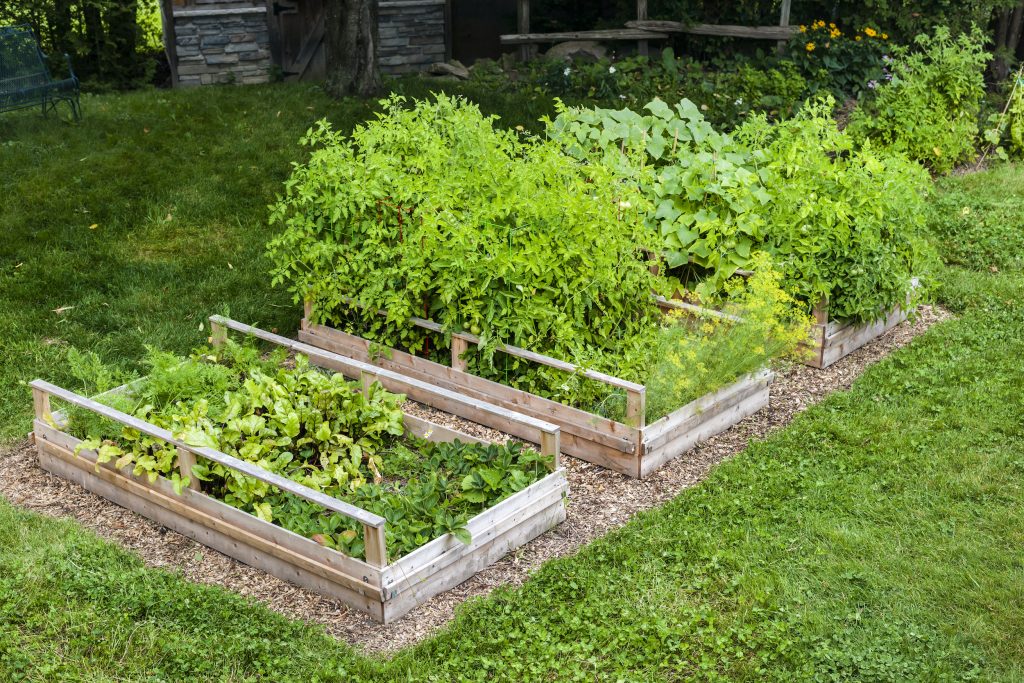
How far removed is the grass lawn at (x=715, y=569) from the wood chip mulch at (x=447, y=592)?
12 centimetres

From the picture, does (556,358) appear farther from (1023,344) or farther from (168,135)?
(168,135)

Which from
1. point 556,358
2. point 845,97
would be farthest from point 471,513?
point 845,97

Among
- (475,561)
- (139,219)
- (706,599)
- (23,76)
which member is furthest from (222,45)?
(706,599)

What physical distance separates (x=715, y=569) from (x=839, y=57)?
933 centimetres

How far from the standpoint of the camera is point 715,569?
504 cm

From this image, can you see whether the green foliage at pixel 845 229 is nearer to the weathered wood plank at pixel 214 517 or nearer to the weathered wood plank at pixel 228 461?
the weathered wood plank at pixel 228 461

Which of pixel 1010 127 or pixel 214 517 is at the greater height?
pixel 1010 127

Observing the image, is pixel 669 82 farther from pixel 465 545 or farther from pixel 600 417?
pixel 465 545

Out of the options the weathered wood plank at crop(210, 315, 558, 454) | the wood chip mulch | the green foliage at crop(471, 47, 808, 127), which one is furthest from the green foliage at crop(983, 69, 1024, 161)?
the weathered wood plank at crop(210, 315, 558, 454)

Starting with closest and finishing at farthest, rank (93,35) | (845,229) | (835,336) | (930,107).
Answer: (845,229), (835,336), (930,107), (93,35)

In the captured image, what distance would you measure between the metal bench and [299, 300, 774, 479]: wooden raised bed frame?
5.63 m

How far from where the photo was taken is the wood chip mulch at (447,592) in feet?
15.7

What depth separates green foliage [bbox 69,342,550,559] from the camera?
5066 mm

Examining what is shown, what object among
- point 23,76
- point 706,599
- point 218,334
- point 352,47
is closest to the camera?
point 706,599
